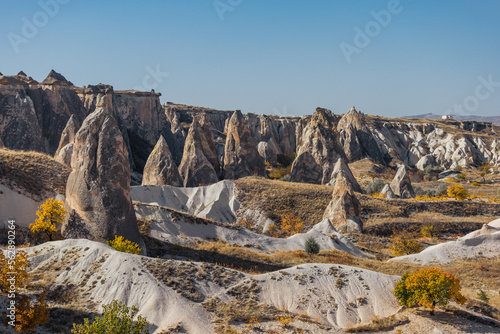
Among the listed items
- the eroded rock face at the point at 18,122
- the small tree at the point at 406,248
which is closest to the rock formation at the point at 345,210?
the small tree at the point at 406,248

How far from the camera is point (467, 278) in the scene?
22.0m

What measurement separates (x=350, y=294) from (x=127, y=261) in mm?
8230

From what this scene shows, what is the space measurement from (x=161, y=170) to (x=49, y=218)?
22385mm

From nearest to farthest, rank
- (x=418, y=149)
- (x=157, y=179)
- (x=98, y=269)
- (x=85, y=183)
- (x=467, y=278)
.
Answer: (x=98, y=269), (x=85, y=183), (x=467, y=278), (x=157, y=179), (x=418, y=149)

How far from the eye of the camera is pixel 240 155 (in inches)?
2058

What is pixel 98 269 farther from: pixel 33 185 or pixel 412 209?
pixel 412 209

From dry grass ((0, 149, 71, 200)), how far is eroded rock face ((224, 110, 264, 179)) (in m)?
28.7

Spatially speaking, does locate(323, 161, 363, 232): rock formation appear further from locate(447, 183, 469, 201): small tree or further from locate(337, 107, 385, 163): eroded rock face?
locate(337, 107, 385, 163): eroded rock face

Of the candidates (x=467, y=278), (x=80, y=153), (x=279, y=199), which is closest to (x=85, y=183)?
(x=80, y=153)

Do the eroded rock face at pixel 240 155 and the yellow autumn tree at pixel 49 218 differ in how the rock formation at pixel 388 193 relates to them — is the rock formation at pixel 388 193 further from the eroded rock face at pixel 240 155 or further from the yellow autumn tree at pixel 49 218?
the yellow autumn tree at pixel 49 218

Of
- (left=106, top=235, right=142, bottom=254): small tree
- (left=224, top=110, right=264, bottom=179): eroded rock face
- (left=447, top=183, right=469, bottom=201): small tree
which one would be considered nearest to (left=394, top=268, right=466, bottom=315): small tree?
(left=106, top=235, right=142, bottom=254): small tree

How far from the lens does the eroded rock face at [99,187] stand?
18.9 meters

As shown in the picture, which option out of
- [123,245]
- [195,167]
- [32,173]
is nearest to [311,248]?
[123,245]

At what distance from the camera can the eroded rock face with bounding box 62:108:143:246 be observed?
18906 millimetres
